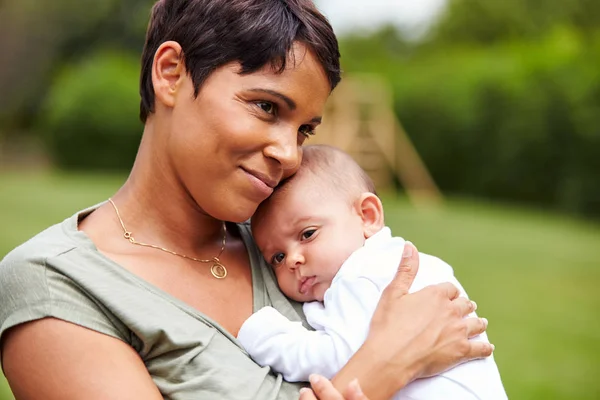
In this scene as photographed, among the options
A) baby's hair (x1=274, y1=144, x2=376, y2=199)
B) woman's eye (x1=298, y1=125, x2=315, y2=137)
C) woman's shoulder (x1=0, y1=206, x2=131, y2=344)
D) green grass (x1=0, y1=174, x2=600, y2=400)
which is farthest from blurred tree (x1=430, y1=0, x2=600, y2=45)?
woman's shoulder (x1=0, y1=206, x2=131, y2=344)

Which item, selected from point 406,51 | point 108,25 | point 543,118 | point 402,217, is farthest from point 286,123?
point 406,51

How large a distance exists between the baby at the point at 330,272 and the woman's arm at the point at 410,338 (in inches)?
2.4

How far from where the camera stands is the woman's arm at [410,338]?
5.96 ft

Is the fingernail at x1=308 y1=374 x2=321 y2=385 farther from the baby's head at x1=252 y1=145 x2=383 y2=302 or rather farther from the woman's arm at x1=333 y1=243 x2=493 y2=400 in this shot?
the baby's head at x1=252 y1=145 x2=383 y2=302

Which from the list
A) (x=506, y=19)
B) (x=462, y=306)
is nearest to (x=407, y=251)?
(x=462, y=306)

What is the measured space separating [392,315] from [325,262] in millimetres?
340

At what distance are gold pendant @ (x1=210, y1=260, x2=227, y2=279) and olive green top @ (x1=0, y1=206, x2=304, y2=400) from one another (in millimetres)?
257

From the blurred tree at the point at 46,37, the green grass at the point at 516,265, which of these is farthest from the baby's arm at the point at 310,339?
the blurred tree at the point at 46,37

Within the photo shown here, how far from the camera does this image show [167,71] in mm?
2025

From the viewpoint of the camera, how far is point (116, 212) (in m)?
2.09

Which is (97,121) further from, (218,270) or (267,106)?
(267,106)

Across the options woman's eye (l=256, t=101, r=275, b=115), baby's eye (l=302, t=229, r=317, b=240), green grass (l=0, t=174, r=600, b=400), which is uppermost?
woman's eye (l=256, t=101, r=275, b=115)

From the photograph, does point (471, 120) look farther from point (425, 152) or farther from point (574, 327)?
point (574, 327)

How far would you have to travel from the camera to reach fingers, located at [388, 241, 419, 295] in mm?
1956
